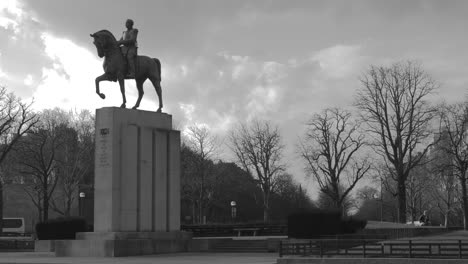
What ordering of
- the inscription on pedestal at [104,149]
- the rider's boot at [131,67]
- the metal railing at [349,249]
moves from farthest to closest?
the rider's boot at [131,67] < the inscription on pedestal at [104,149] < the metal railing at [349,249]

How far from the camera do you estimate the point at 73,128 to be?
77.9m

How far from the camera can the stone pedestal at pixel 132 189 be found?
33406mm

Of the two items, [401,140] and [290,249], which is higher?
[401,140]

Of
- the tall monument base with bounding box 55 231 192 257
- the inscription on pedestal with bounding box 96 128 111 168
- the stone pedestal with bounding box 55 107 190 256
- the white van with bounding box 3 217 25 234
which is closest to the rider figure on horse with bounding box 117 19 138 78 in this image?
the stone pedestal with bounding box 55 107 190 256

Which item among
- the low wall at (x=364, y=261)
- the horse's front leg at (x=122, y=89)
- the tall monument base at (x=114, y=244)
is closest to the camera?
the low wall at (x=364, y=261)

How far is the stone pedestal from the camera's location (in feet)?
110

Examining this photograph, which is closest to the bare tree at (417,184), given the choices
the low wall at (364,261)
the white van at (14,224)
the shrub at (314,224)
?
the shrub at (314,224)

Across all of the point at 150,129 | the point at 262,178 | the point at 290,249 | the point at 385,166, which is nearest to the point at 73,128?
the point at 262,178

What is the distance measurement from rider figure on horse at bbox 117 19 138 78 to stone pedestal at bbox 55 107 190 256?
2558mm

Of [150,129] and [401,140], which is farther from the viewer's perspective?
[401,140]

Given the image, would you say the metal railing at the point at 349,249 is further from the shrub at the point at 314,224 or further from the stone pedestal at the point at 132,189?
the stone pedestal at the point at 132,189

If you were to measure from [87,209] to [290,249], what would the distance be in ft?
244

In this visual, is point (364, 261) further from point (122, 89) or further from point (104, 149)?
point (122, 89)

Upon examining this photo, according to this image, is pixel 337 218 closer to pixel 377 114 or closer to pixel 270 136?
pixel 377 114
